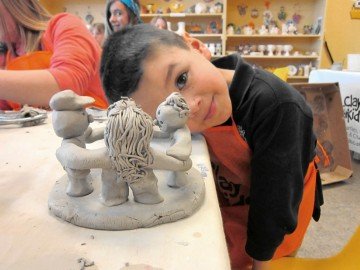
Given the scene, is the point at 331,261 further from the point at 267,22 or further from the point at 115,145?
the point at 267,22

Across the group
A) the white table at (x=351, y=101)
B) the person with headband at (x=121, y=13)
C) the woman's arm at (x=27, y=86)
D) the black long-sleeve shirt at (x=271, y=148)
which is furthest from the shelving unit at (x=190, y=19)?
the black long-sleeve shirt at (x=271, y=148)

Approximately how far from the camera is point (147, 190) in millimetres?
336

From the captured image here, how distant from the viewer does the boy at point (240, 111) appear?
0.55 meters

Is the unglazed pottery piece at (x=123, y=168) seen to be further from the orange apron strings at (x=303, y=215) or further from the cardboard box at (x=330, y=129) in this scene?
the cardboard box at (x=330, y=129)

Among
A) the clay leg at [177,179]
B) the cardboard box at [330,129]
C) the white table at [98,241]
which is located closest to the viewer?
the white table at [98,241]

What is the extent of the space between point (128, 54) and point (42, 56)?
50cm

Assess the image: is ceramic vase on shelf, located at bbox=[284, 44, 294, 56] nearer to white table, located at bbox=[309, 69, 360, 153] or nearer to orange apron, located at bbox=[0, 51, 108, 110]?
white table, located at bbox=[309, 69, 360, 153]

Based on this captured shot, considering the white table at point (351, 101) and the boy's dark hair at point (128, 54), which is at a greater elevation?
the boy's dark hair at point (128, 54)

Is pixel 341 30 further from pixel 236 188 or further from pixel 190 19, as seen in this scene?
pixel 236 188

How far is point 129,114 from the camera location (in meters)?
0.29

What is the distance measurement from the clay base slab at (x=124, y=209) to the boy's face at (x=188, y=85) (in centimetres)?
23

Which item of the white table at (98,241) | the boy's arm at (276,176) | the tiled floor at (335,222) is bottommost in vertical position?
the tiled floor at (335,222)

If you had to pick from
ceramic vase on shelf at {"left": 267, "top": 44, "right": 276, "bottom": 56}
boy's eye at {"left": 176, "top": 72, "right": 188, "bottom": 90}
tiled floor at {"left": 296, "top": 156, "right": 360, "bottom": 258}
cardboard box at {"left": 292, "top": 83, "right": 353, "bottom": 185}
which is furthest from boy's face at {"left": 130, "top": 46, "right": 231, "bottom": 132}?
ceramic vase on shelf at {"left": 267, "top": 44, "right": 276, "bottom": 56}

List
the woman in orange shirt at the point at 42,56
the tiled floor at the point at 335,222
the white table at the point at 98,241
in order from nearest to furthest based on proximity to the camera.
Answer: the white table at the point at 98,241
the woman in orange shirt at the point at 42,56
the tiled floor at the point at 335,222
